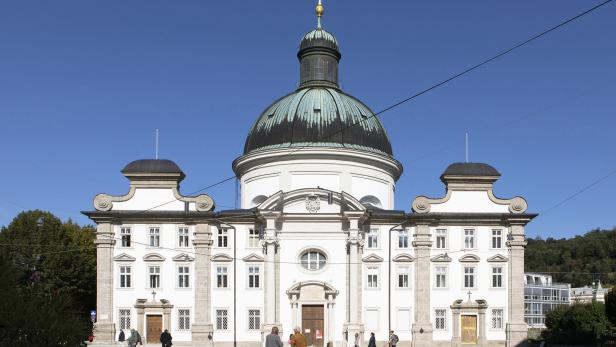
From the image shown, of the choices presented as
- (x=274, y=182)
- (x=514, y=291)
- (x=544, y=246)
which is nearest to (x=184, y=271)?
(x=274, y=182)

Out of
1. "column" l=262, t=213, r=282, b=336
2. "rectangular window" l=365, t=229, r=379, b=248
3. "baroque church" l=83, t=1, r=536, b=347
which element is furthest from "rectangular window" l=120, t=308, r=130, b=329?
"rectangular window" l=365, t=229, r=379, b=248

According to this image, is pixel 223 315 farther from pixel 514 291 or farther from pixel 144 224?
pixel 514 291

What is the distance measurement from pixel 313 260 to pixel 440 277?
9046 mm

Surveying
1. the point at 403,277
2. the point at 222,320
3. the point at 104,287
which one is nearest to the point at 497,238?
the point at 403,277

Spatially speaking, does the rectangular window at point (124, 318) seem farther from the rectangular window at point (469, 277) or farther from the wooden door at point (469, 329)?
the rectangular window at point (469, 277)

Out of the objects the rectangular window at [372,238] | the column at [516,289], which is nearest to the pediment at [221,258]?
the rectangular window at [372,238]

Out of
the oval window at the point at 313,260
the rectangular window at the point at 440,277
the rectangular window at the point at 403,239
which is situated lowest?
the rectangular window at the point at 440,277

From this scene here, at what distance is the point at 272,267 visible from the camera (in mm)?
52000

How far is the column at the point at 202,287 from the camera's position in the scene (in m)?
51.8

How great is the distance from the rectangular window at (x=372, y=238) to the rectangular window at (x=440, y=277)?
180 inches

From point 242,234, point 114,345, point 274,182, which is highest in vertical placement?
point 274,182

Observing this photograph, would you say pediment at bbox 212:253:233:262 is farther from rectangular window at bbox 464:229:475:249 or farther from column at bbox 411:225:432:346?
rectangular window at bbox 464:229:475:249

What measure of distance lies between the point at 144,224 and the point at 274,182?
10022mm

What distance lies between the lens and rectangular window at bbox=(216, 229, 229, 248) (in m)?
53.3
